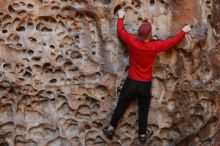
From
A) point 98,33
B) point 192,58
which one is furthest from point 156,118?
point 98,33

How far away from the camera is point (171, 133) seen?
3496 mm

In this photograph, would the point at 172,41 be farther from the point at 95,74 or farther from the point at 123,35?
the point at 95,74

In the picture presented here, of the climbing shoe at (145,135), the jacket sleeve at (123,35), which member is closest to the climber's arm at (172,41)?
the jacket sleeve at (123,35)

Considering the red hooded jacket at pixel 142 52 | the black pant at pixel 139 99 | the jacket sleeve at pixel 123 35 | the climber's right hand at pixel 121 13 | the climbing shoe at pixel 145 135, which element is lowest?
the climbing shoe at pixel 145 135

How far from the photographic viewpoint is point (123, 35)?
10.8ft

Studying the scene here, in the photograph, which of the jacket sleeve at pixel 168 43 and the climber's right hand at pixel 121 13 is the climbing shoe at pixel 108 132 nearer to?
the jacket sleeve at pixel 168 43

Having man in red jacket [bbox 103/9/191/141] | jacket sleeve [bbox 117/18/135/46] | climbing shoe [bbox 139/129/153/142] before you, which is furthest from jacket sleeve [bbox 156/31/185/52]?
climbing shoe [bbox 139/129/153/142]

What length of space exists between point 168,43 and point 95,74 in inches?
20.1

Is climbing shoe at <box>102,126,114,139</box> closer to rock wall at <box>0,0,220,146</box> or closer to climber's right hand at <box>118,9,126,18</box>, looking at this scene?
rock wall at <box>0,0,220,146</box>

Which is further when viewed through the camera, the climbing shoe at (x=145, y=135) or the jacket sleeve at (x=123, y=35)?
the climbing shoe at (x=145, y=135)

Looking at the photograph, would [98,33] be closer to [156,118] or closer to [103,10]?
[103,10]

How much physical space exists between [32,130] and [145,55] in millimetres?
875

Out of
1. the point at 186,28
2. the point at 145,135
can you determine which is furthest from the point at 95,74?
the point at 186,28

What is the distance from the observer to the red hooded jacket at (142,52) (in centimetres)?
324
